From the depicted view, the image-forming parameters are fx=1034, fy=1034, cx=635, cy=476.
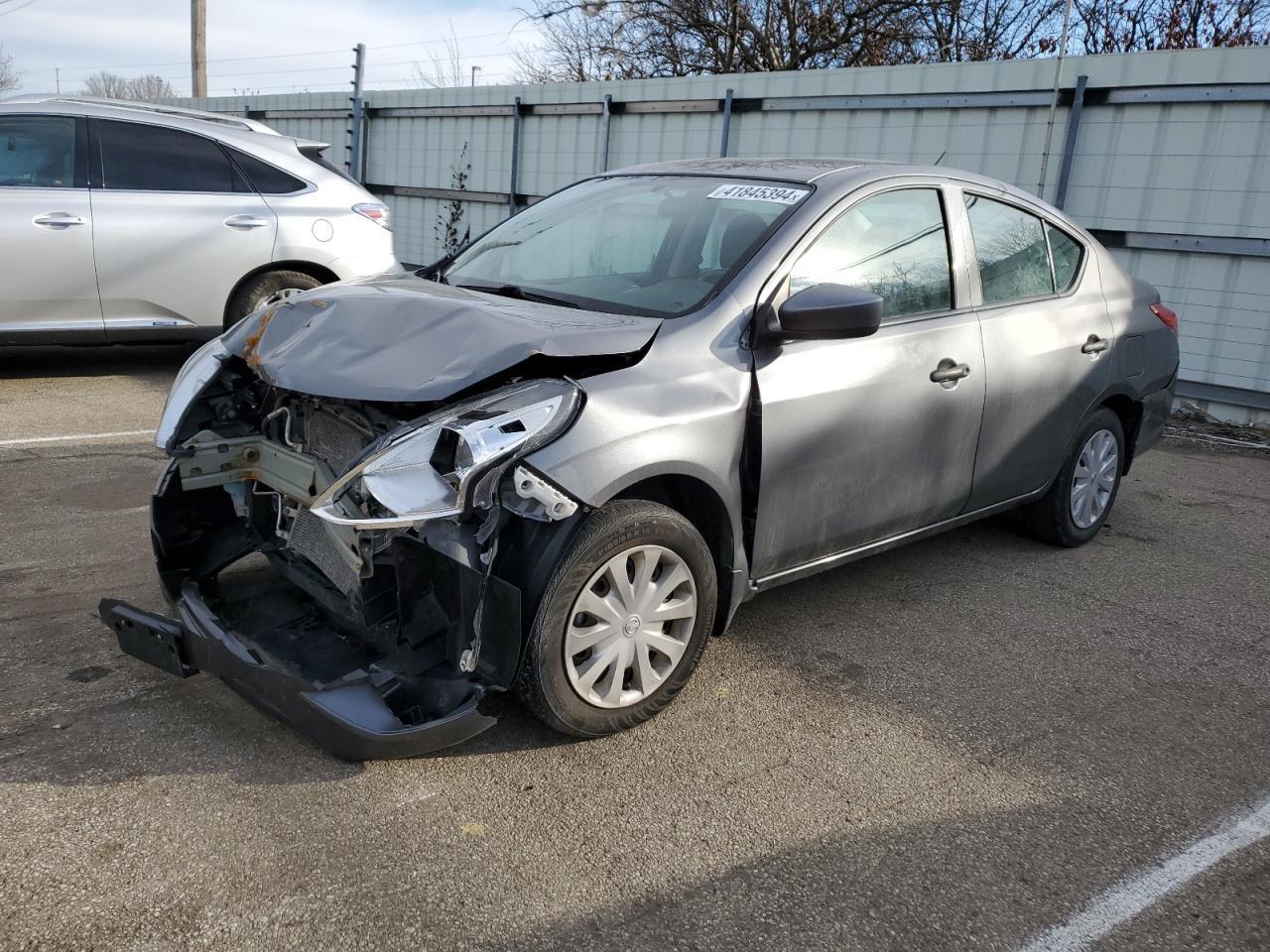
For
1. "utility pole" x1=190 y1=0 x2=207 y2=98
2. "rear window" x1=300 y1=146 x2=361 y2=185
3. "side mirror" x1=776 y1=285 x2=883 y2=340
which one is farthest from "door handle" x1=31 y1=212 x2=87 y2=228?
"utility pole" x1=190 y1=0 x2=207 y2=98

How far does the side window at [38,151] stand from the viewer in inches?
263

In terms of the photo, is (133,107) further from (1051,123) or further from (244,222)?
(1051,123)

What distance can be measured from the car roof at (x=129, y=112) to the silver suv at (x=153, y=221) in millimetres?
14

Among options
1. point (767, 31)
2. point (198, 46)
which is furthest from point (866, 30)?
point (198, 46)

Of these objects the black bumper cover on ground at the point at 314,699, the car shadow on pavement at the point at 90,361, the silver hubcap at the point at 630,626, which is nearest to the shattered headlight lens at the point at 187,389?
the black bumper cover on ground at the point at 314,699

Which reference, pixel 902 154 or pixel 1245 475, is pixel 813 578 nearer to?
pixel 1245 475

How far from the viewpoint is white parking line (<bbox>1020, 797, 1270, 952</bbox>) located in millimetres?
2359

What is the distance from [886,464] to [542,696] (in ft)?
5.24

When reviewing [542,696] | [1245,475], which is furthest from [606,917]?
[1245,475]

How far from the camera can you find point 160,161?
23.5ft

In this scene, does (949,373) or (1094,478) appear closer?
(949,373)

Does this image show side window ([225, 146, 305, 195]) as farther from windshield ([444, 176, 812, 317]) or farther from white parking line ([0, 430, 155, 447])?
windshield ([444, 176, 812, 317])

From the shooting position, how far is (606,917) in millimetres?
2336

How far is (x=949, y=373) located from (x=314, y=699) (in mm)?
2564
